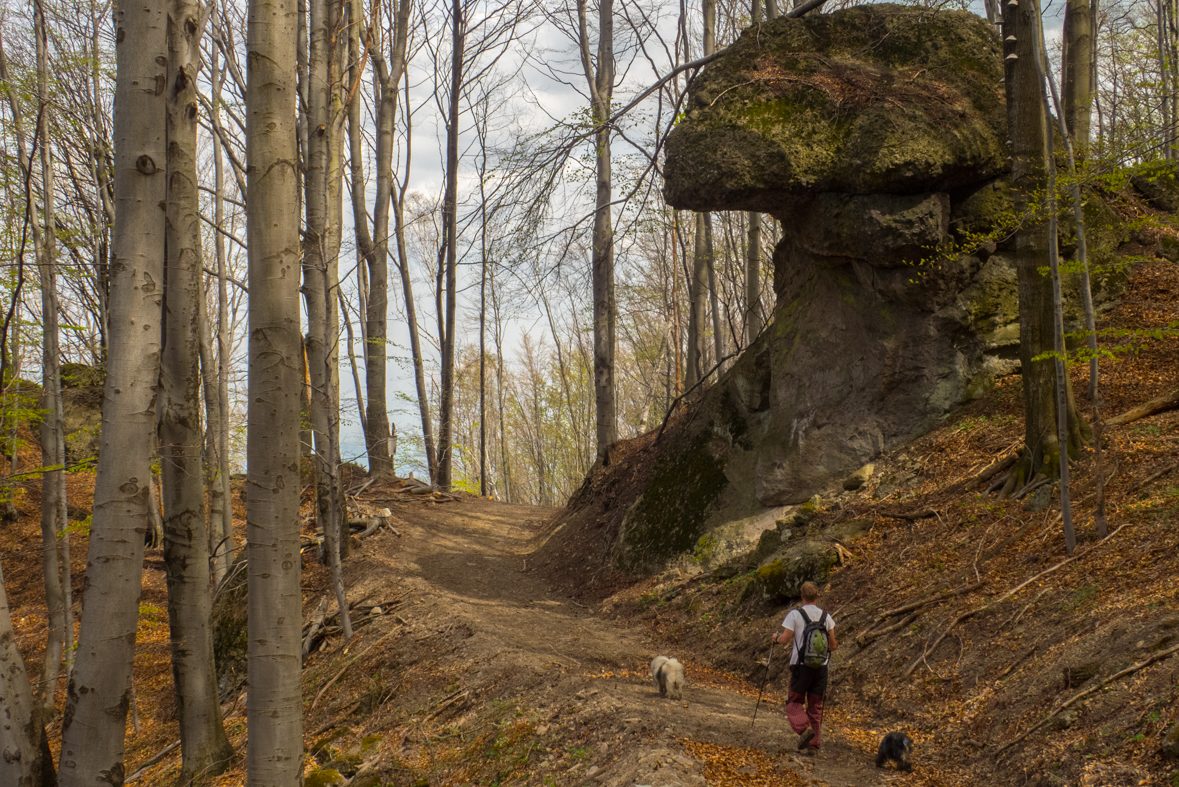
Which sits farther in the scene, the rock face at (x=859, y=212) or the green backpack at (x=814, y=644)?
the rock face at (x=859, y=212)

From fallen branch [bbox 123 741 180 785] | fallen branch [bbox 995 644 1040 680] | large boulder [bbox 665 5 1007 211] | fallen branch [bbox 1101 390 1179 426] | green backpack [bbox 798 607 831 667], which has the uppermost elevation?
large boulder [bbox 665 5 1007 211]

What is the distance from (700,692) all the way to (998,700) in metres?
2.53

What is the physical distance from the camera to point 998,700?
497cm

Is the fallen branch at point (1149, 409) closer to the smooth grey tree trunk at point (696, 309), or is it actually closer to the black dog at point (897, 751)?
the black dog at point (897, 751)

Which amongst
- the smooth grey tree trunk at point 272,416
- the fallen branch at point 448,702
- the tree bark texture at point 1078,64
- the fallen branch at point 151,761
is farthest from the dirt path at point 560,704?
the tree bark texture at point 1078,64

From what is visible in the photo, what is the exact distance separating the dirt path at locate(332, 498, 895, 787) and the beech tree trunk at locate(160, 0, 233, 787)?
1.86m

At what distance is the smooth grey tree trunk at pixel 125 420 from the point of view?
441 centimetres

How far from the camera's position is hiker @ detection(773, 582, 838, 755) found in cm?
521

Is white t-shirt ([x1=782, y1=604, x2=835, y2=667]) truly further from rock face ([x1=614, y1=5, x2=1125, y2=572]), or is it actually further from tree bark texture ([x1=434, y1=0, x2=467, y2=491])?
tree bark texture ([x1=434, y1=0, x2=467, y2=491])

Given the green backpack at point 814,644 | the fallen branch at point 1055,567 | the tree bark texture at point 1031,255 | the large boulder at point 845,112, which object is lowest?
the green backpack at point 814,644

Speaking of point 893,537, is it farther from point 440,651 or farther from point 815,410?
point 440,651

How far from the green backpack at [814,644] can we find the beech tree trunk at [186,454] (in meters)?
4.98

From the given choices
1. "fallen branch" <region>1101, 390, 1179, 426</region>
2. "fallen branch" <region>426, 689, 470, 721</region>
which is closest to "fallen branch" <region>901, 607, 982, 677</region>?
"fallen branch" <region>1101, 390, 1179, 426</region>

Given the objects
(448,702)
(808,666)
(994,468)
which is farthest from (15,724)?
(994,468)
